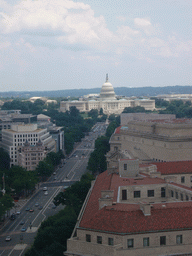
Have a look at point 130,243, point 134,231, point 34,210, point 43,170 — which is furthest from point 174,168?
point 43,170

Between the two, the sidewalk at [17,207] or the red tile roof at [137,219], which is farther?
the sidewalk at [17,207]

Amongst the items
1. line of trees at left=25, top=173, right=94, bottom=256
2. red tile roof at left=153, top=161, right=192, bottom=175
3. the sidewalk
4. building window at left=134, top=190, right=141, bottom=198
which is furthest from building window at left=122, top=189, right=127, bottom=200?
the sidewalk

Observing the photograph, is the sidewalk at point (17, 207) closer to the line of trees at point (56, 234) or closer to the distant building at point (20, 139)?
the line of trees at point (56, 234)

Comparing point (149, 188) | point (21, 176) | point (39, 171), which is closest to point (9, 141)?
point (39, 171)

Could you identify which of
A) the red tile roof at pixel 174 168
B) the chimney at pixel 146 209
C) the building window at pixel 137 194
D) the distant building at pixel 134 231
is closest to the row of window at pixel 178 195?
the building window at pixel 137 194

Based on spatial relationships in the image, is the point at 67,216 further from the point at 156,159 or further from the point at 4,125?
the point at 4,125

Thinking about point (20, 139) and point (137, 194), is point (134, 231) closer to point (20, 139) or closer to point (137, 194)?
point (137, 194)

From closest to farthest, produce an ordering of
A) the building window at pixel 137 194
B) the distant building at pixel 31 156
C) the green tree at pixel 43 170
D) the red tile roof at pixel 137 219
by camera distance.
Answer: the red tile roof at pixel 137 219, the building window at pixel 137 194, the green tree at pixel 43 170, the distant building at pixel 31 156
